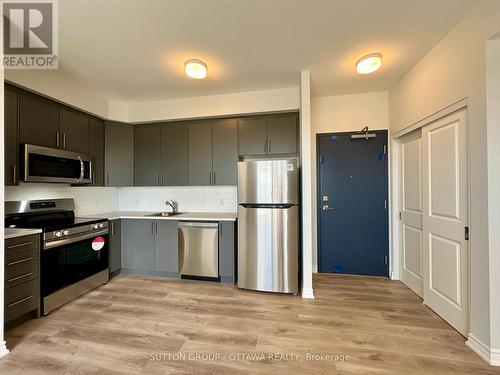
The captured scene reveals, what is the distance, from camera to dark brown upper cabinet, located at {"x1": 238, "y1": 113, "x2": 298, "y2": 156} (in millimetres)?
3236

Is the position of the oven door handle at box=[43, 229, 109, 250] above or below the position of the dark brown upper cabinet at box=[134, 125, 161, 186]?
below

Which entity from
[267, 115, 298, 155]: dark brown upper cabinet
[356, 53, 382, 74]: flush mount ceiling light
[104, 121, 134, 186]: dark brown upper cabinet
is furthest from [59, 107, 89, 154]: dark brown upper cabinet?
[356, 53, 382, 74]: flush mount ceiling light

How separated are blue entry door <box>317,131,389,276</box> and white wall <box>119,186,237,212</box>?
1441mm

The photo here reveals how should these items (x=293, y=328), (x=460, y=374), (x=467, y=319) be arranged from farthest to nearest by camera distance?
(x=293, y=328)
(x=467, y=319)
(x=460, y=374)

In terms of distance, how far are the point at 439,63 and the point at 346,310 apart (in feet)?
8.36

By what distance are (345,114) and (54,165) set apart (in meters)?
3.78

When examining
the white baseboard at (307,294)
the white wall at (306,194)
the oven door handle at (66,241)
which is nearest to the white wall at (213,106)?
the white wall at (306,194)

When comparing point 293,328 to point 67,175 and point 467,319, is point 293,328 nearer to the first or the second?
point 467,319

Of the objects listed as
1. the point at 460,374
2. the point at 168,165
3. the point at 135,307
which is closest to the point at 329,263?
the point at 460,374

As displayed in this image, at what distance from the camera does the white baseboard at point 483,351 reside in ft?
5.35

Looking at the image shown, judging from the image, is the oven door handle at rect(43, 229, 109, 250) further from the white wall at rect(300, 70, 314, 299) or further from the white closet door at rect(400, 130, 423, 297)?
the white closet door at rect(400, 130, 423, 297)

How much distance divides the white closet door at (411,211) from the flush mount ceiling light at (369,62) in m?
0.94

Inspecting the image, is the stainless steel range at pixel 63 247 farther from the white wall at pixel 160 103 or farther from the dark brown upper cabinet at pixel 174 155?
the white wall at pixel 160 103

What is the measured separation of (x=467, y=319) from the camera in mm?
1924
